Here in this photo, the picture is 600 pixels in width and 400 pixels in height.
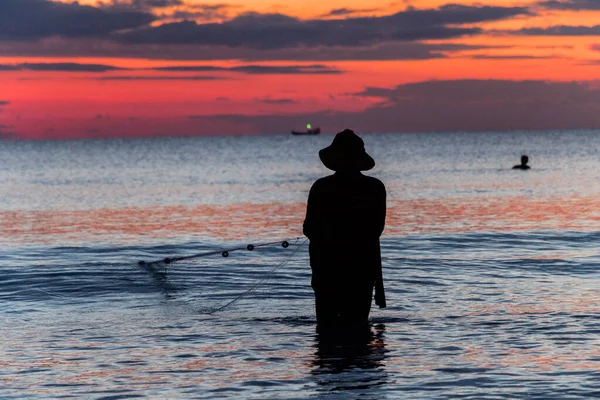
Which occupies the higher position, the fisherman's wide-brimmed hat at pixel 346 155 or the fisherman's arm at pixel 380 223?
the fisherman's wide-brimmed hat at pixel 346 155

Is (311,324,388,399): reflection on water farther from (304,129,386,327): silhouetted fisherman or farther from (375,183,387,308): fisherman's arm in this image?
(375,183,387,308): fisherman's arm

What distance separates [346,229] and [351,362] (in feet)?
4.50

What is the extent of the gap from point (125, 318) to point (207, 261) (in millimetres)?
5955

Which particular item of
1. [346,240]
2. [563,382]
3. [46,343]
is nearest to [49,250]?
[46,343]

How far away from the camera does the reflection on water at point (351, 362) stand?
8.18 meters

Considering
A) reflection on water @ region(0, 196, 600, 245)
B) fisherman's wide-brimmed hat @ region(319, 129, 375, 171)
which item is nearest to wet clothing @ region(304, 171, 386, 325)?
fisherman's wide-brimmed hat @ region(319, 129, 375, 171)

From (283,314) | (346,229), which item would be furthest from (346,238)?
(283,314)

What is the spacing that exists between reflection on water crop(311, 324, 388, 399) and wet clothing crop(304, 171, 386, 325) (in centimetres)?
29

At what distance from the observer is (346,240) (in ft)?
32.3

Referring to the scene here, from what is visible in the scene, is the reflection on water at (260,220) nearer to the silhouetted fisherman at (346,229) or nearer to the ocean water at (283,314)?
the ocean water at (283,314)

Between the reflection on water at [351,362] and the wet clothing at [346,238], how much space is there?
286 mm

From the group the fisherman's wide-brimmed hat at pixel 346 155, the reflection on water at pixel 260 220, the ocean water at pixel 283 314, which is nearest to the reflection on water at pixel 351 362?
the ocean water at pixel 283 314

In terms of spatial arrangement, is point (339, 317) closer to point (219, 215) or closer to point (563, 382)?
point (563, 382)

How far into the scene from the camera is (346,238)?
9.83 meters
